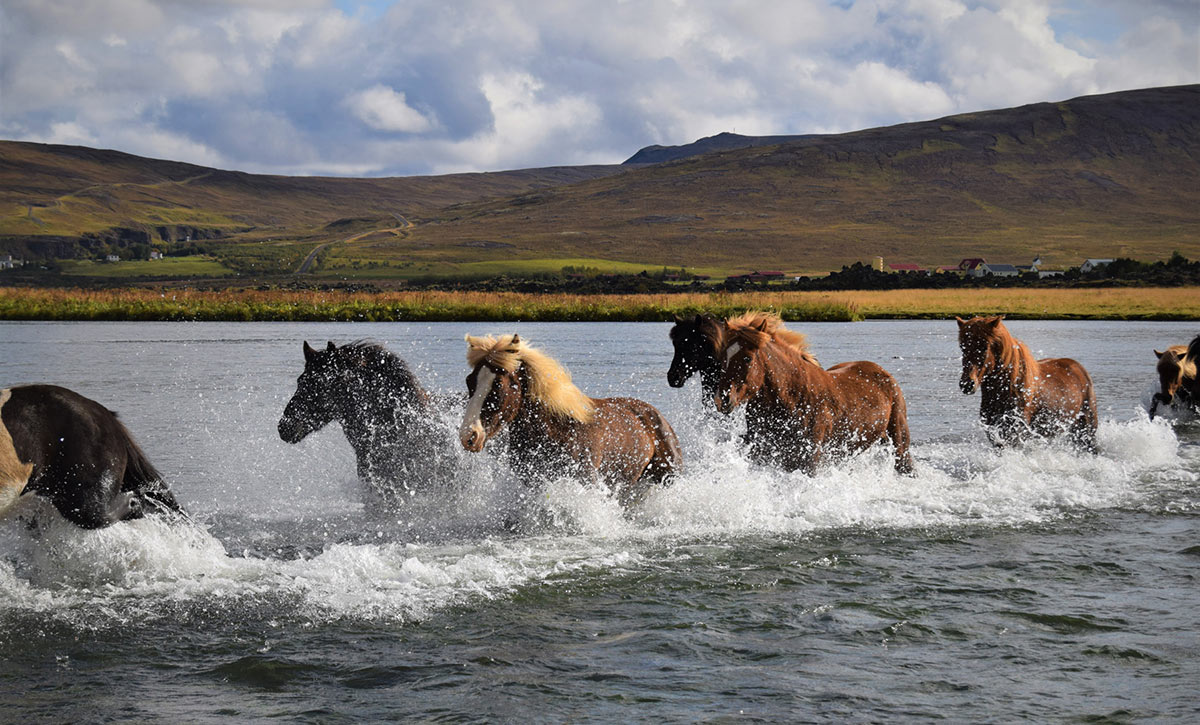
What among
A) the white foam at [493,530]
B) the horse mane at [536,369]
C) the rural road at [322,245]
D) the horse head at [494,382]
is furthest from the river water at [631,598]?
the rural road at [322,245]

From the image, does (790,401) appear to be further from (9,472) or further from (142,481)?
(9,472)

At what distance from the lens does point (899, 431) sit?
375 inches

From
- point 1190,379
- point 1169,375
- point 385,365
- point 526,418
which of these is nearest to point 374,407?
point 385,365

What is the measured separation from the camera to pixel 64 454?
5.90 m

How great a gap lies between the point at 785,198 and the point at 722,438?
523 ft

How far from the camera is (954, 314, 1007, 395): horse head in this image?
9.78m

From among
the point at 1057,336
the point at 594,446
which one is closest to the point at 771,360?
the point at 594,446

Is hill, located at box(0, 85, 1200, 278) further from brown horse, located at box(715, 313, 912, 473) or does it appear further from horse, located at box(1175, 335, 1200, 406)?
brown horse, located at box(715, 313, 912, 473)

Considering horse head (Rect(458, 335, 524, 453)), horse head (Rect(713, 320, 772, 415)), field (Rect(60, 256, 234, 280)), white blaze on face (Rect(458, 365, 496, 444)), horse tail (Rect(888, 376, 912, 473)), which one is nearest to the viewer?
white blaze on face (Rect(458, 365, 496, 444))

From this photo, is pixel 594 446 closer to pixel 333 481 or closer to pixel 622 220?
pixel 333 481

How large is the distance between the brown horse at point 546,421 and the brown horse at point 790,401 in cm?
78

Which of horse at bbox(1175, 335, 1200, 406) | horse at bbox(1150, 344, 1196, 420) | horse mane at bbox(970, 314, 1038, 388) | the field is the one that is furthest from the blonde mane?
the field

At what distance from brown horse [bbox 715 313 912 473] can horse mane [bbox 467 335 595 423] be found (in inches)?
43.5

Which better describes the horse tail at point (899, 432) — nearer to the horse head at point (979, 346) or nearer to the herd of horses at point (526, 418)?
the herd of horses at point (526, 418)
